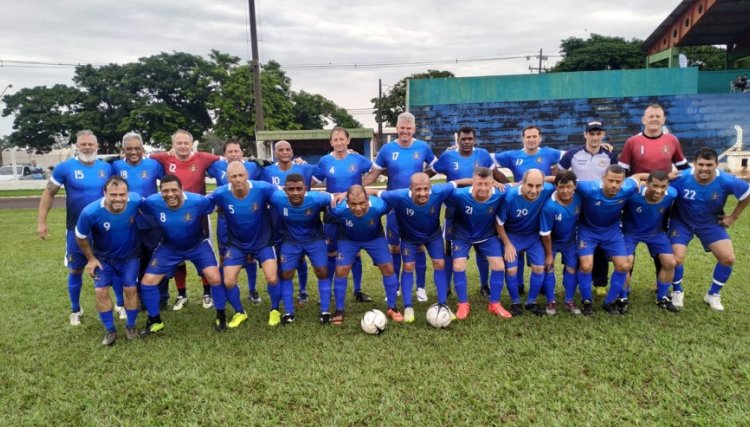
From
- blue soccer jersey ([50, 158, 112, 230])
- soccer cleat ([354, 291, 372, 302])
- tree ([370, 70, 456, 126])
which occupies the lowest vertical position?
soccer cleat ([354, 291, 372, 302])

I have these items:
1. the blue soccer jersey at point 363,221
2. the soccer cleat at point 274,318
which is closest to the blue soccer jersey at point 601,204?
the blue soccer jersey at point 363,221

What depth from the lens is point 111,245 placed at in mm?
4637

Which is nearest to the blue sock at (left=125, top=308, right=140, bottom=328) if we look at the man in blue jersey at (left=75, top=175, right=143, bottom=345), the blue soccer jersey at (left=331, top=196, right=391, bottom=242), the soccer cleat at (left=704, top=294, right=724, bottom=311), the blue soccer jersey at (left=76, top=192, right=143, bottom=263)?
the man in blue jersey at (left=75, top=175, right=143, bottom=345)

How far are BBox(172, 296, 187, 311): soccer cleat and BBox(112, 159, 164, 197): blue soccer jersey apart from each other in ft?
4.44

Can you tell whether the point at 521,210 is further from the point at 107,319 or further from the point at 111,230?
the point at 107,319

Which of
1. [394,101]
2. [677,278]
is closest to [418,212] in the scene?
[677,278]

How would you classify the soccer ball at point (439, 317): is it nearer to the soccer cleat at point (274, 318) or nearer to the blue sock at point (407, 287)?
the blue sock at point (407, 287)

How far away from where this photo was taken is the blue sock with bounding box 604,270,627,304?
4.89m

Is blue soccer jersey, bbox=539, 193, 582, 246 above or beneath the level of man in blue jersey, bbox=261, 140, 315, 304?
beneath

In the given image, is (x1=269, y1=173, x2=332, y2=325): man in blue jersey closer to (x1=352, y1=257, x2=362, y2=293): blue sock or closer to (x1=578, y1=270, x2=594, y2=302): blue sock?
(x1=352, y1=257, x2=362, y2=293): blue sock

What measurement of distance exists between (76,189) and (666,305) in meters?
6.58

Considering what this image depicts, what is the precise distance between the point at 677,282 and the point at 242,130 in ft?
101

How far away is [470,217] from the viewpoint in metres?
4.98

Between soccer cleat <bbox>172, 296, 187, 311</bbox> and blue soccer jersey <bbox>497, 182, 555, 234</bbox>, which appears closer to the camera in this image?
blue soccer jersey <bbox>497, 182, 555, 234</bbox>
